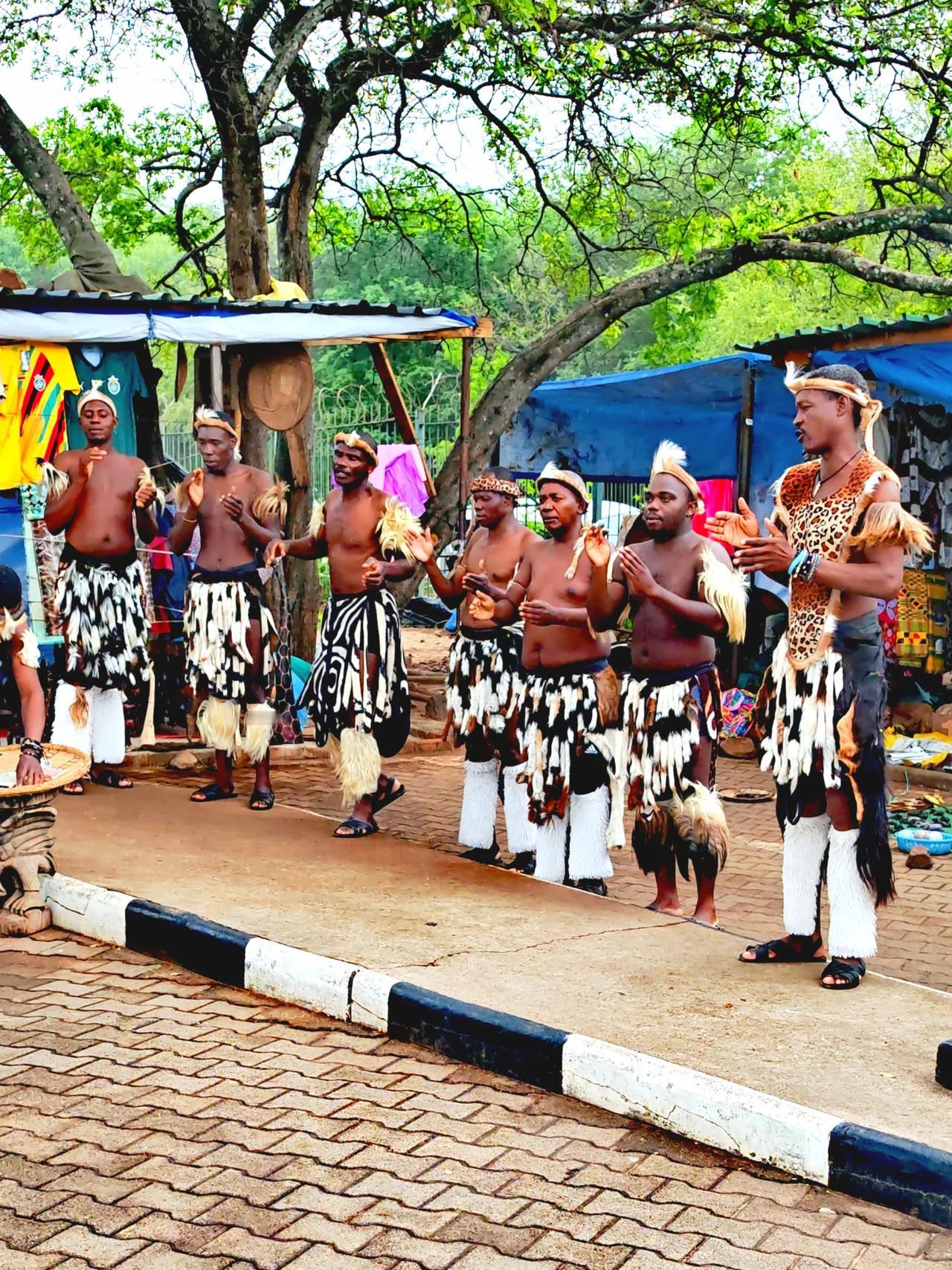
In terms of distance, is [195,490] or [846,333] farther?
[846,333]

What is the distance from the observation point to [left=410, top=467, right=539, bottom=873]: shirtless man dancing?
22.7 feet

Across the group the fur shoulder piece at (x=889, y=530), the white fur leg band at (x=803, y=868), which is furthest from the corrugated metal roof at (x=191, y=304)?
the white fur leg band at (x=803, y=868)

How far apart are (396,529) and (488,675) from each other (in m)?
0.89

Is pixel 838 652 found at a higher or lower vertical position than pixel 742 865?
higher

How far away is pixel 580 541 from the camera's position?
20.1 ft

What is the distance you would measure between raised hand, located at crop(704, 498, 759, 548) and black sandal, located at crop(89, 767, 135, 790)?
451 cm

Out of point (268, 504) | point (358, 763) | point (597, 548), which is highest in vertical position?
point (268, 504)

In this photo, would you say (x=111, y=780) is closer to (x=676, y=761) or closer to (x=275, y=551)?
(x=275, y=551)

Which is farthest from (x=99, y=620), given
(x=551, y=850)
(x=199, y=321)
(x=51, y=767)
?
(x=551, y=850)

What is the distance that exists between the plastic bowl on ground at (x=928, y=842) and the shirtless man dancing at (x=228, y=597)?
3502 mm

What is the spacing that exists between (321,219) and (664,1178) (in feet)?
49.6

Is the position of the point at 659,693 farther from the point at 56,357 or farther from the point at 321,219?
the point at 321,219

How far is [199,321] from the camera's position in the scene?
8.98 metres

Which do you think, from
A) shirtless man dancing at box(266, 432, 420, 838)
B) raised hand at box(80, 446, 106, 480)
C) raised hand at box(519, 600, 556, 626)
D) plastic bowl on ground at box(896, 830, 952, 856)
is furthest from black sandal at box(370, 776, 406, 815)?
plastic bowl on ground at box(896, 830, 952, 856)
